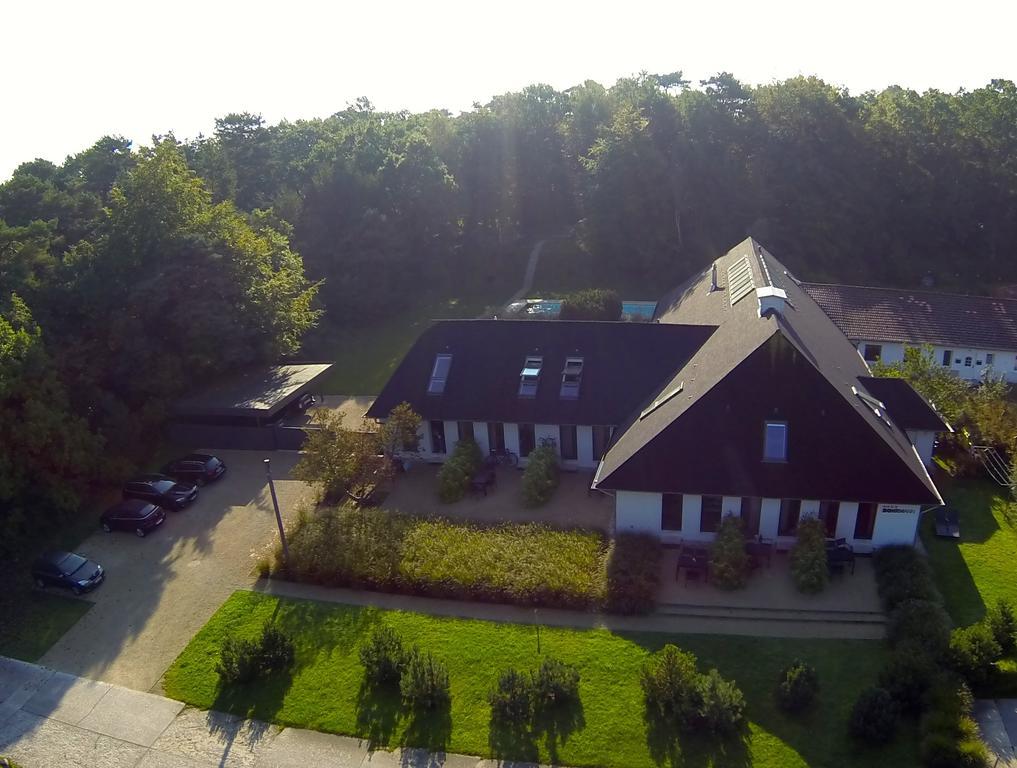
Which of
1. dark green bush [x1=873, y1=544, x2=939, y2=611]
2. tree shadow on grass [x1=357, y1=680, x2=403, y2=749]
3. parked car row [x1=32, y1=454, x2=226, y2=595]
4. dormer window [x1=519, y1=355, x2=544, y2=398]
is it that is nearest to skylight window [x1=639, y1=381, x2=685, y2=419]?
dormer window [x1=519, y1=355, x2=544, y2=398]

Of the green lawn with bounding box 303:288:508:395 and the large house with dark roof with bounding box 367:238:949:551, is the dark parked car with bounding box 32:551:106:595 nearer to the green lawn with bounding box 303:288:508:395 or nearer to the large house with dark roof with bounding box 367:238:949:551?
the large house with dark roof with bounding box 367:238:949:551

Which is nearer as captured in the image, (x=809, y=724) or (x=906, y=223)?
(x=809, y=724)

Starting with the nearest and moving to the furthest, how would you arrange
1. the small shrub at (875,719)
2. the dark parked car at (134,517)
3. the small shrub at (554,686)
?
the small shrub at (875,719)
the small shrub at (554,686)
the dark parked car at (134,517)

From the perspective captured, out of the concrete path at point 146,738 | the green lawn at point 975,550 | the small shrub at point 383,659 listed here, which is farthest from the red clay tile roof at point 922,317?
the concrete path at point 146,738

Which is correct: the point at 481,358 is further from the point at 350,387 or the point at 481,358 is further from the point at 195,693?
the point at 195,693

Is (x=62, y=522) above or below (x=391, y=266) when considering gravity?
below

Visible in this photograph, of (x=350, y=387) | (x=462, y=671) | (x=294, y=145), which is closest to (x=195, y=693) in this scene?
(x=462, y=671)

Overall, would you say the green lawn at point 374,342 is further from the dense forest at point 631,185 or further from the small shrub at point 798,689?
the small shrub at point 798,689
